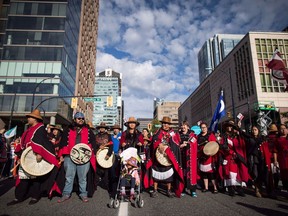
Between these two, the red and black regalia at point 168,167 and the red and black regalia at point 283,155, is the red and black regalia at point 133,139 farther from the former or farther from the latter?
the red and black regalia at point 283,155

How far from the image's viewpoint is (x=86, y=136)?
5.48 meters

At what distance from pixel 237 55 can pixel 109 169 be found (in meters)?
49.7

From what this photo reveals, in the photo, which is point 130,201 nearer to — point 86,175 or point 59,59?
point 86,175

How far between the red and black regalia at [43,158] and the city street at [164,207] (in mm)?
262

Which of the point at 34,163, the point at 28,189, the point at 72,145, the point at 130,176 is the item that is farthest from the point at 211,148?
the point at 28,189

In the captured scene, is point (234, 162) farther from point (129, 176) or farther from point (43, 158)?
point (43, 158)

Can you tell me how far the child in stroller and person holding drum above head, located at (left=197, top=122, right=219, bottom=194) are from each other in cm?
231

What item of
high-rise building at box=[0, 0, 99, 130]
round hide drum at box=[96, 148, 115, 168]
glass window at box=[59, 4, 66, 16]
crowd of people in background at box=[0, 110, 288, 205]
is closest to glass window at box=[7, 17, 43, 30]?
high-rise building at box=[0, 0, 99, 130]

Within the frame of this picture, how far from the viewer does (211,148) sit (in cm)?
598

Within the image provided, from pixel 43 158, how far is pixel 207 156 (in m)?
4.56

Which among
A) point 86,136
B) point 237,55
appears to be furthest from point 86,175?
point 237,55

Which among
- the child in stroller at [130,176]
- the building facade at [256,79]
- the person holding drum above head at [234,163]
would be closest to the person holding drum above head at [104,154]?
the child in stroller at [130,176]

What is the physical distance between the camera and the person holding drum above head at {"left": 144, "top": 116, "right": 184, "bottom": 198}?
5.52m

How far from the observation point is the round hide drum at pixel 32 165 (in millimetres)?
4582
